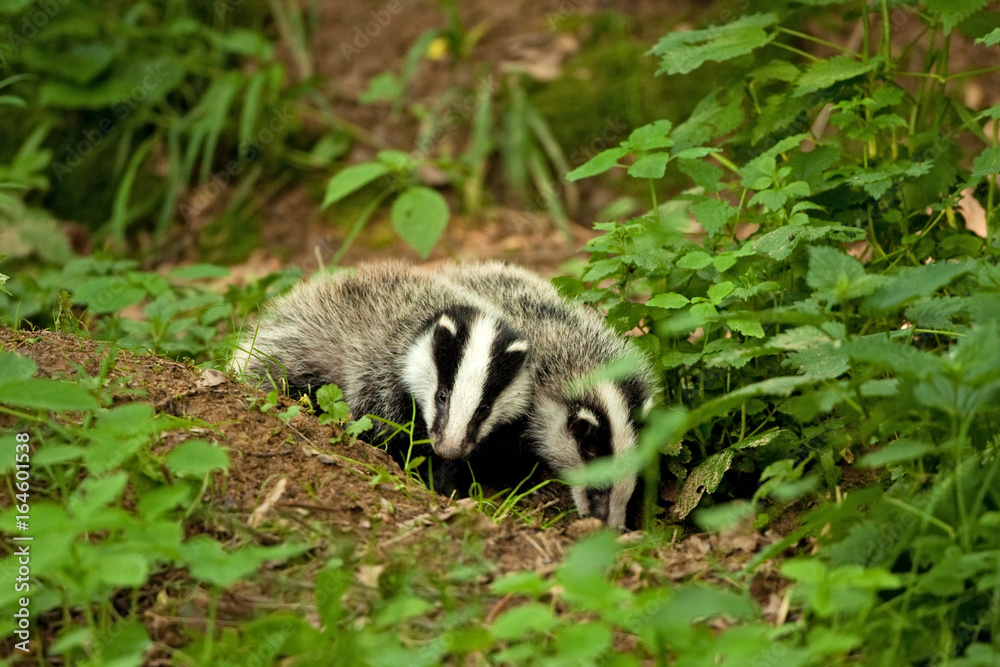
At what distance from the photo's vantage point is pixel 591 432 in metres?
4.45

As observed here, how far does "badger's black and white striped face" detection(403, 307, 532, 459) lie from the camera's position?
14.4 feet

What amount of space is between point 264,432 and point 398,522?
29.4 inches

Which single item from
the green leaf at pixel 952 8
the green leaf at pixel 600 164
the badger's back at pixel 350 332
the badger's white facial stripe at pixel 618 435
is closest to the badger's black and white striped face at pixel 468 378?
the badger's back at pixel 350 332

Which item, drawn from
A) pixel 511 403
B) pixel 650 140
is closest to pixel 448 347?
pixel 511 403

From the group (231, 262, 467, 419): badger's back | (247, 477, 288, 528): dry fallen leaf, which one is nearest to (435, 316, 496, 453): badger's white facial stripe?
(231, 262, 467, 419): badger's back

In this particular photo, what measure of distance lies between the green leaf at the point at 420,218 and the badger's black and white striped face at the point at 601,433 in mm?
1957

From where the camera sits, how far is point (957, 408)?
289cm

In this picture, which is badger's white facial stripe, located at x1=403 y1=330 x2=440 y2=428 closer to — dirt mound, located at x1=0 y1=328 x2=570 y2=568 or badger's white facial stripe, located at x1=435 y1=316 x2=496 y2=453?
badger's white facial stripe, located at x1=435 y1=316 x2=496 y2=453

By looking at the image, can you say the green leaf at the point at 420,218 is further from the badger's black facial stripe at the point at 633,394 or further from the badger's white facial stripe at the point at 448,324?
the badger's black facial stripe at the point at 633,394

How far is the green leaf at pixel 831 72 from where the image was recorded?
449cm

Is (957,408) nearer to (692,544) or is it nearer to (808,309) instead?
(808,309)

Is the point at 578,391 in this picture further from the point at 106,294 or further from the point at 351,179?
the point at 106,294

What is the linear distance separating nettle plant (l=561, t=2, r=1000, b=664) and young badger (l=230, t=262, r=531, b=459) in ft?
2.03

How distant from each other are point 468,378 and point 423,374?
13.6 inches
